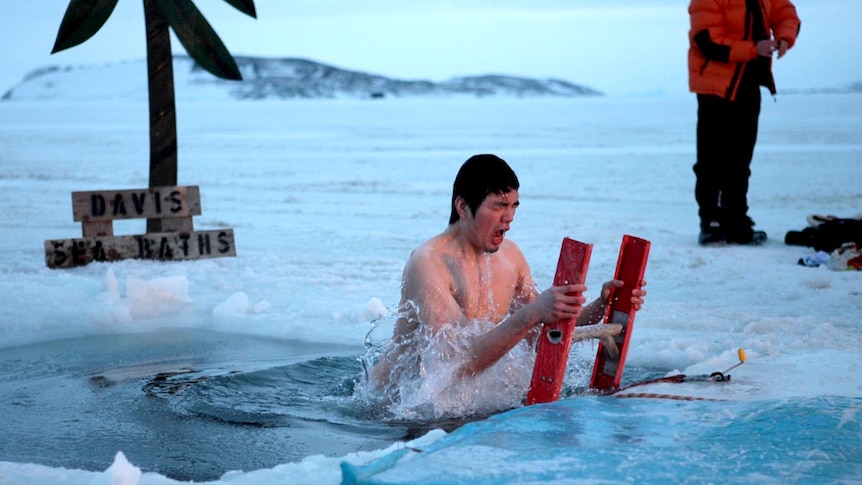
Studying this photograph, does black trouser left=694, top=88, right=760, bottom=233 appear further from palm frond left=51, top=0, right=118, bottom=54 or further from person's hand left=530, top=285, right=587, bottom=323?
person's hand left=530, top=285, right=587, bottom=323

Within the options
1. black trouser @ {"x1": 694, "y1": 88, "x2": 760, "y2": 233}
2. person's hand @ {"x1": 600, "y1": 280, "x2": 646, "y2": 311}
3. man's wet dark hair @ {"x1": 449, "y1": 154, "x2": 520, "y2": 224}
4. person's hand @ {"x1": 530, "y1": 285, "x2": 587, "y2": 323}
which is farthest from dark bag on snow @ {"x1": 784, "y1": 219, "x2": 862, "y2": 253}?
person's hand @ {"x1": 530, "y1": 285, "x2": 587, "y2": 323}

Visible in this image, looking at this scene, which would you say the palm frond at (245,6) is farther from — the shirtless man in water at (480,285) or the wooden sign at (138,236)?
the shirtless man in water at (480,285)

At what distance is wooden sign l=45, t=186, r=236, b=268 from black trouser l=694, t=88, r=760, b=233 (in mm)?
3740

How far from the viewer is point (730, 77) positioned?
8.33 meters

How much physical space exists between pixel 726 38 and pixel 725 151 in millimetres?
872

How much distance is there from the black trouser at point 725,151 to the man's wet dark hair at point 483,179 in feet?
15.9


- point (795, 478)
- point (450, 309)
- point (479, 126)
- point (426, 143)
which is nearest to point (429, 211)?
point (450, 309)

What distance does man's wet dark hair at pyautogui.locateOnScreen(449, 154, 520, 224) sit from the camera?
4.00m

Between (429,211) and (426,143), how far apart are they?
1111 cm

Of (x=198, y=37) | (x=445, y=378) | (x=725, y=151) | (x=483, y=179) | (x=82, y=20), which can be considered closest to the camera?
(x=483, y=179)

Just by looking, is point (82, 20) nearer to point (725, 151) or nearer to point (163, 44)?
point (163, 44)

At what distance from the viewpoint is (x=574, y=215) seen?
10984mm

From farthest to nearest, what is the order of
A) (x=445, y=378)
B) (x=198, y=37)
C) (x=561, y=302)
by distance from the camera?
(x=198, y=37) < (x=445, y=378) < (x=561, y=302)

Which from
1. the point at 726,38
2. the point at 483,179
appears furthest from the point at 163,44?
the point at 483,179
